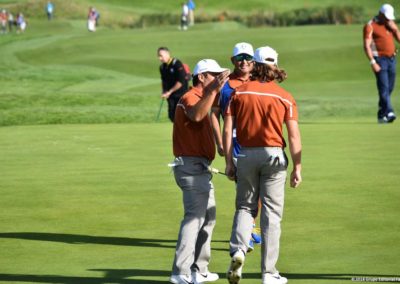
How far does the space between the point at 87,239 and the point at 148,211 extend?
1.68m

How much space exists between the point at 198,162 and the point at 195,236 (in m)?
0.63

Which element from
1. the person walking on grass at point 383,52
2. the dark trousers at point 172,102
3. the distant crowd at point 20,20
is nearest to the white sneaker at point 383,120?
the person walking on grass at point 383,52

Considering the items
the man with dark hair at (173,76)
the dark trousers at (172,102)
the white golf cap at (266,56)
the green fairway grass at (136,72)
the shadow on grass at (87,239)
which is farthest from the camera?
the green fairway grass at (136,72)

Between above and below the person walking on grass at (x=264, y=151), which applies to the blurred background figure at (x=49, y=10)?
below

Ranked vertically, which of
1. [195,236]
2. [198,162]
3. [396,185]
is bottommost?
[396,185]

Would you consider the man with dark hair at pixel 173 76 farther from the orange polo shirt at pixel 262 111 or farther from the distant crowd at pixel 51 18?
the distant crowd at pixel 51 18

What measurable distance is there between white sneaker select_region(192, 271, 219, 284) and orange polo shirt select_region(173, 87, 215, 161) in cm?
100

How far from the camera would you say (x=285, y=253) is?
10.4m


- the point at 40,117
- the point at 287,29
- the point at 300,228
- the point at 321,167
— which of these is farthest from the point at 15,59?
the point at 300,228

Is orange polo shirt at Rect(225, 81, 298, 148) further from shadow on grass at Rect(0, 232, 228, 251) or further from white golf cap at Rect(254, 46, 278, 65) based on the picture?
shadow on grass at Rect(0, 232, 228, 251)

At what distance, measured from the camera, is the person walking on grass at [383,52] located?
70.1 feet

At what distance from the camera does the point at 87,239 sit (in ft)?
37.3

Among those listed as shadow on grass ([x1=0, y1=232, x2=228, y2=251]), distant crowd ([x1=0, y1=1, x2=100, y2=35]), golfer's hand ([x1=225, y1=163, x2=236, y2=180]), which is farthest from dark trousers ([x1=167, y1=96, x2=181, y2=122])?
distant crowd ([x1=0, y1=1, x2=100, y2=35])

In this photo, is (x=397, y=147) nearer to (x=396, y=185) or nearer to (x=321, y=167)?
(x=321, y=167)
